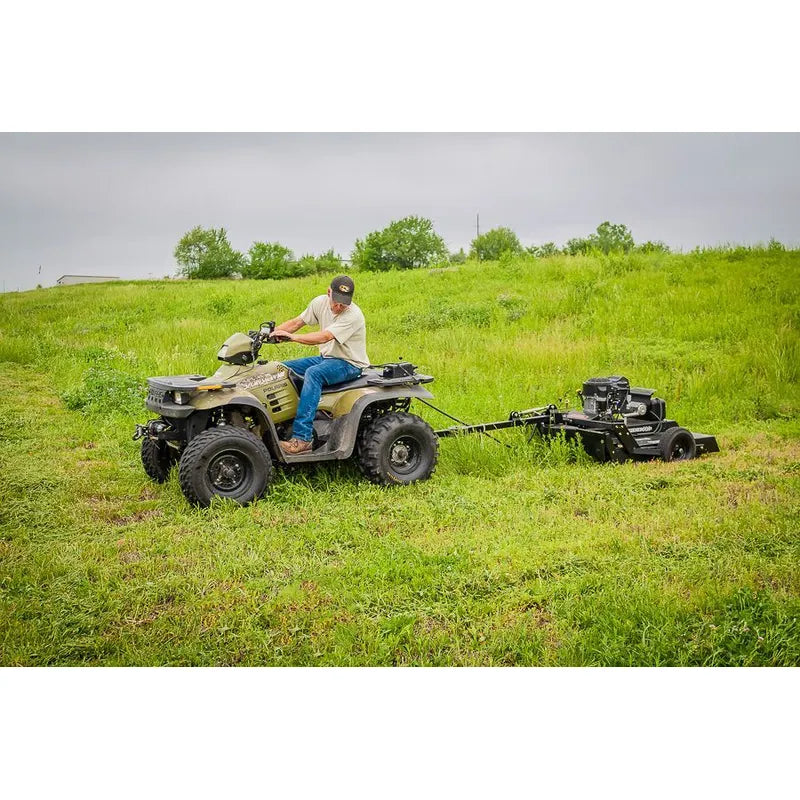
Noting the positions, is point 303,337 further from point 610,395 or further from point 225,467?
point 610,395

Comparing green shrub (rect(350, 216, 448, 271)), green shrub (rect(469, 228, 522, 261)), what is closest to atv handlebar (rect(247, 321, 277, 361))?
green shrub (rect(350, 216, 448, 271))

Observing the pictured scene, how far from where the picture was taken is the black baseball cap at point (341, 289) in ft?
17.0

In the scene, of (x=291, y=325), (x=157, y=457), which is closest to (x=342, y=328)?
(x=291, y=325)

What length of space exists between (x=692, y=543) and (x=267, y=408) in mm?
2601

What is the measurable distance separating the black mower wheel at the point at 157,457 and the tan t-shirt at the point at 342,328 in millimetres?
1220

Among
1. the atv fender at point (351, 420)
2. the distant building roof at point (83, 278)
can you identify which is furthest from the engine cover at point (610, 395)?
the distant building roof at point (83, 278)

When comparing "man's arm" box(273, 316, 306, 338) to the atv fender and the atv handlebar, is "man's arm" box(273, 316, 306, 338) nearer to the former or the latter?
the atv handlebar

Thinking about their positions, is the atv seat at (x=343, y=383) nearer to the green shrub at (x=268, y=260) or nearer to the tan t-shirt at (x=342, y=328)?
the tan t-shirt at (x=342, y=328)

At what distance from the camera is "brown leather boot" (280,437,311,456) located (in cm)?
510

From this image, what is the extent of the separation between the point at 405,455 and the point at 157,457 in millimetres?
1651

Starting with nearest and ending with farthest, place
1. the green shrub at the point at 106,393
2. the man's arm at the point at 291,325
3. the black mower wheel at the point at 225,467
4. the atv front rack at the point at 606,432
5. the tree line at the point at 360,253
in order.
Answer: the black mower wheel at the point at 225,467 → the man's arm at the point at 291,325 → the atv front rack at the point at 606,432 → the tree line at the point at 360,253 → the green shrub at the point at 106,393

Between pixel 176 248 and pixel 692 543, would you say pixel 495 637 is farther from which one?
pixel 176 248

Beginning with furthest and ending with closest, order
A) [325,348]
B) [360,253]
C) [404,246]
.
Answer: [404,246], [360,253], [325,348]

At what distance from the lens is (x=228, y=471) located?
189 inches
